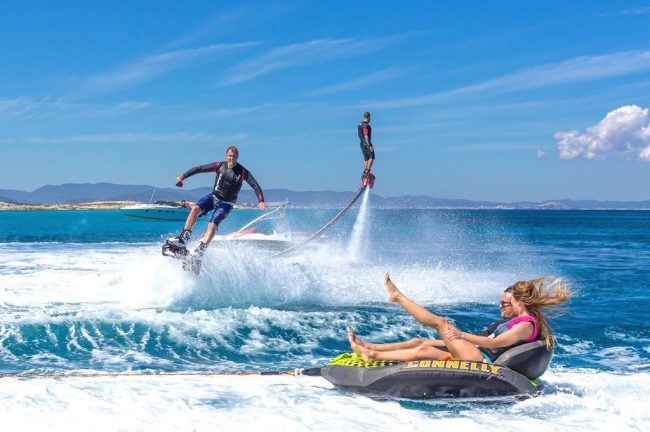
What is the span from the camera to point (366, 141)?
13.9 meters

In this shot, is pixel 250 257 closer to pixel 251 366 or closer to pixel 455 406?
pixel 251 366

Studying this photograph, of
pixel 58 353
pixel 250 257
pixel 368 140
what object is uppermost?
pixel 368 140

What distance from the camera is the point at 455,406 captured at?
7.00 metres

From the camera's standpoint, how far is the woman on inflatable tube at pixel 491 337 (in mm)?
7012

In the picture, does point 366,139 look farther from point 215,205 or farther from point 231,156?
point 215,205

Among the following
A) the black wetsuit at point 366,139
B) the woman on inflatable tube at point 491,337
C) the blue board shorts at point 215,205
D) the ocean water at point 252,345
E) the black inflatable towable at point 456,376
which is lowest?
the ocean water at point 252,345

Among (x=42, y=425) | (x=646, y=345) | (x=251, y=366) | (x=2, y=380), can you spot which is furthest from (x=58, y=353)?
(x=646, y=345)

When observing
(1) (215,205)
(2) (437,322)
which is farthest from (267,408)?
(1) (215,205)

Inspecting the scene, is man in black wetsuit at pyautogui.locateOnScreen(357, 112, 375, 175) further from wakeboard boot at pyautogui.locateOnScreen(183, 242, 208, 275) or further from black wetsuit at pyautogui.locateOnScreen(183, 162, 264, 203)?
wakeboard boot at pyautogui.locateOnScreen(183, 242, 208, 275)

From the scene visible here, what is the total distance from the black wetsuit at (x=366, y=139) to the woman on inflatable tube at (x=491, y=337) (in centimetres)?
703

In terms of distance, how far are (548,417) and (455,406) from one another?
0.96 m

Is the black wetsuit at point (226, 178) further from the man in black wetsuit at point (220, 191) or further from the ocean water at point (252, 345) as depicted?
the ocean water at point (252, 345)

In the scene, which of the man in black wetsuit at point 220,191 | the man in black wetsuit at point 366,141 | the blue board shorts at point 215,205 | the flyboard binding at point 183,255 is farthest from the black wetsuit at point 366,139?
the flyboard binding at point 183,255

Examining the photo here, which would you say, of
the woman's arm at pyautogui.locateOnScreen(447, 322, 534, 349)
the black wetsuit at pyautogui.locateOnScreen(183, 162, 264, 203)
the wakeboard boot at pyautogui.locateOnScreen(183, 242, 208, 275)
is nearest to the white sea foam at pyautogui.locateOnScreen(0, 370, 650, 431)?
the woman's arm at pyautogui.locateOnScreen(447, 322, 534, 349)
